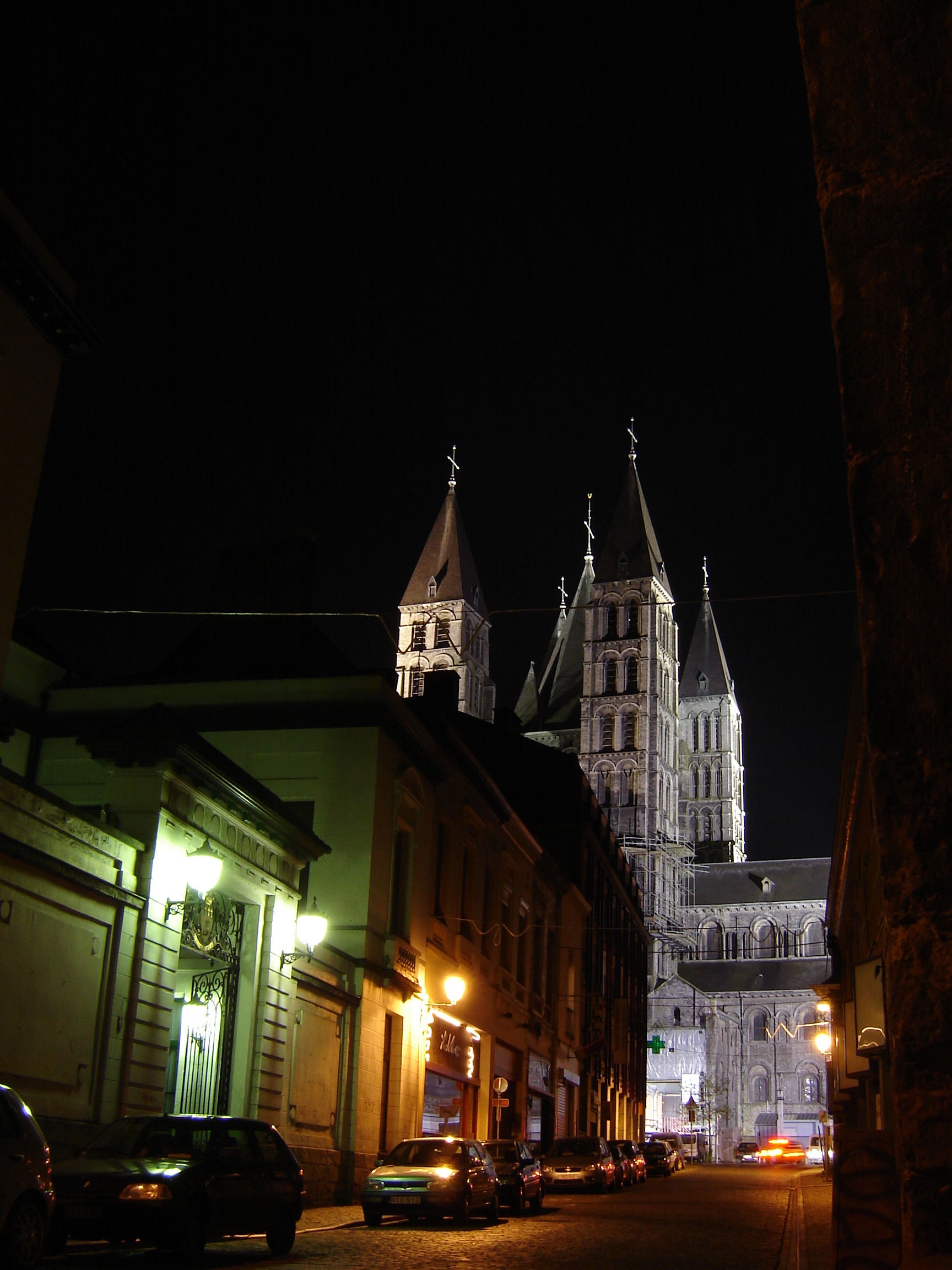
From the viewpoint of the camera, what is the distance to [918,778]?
118 inches

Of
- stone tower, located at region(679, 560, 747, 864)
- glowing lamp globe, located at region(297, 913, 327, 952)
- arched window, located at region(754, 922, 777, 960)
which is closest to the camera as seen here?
glowing lamp globe, located at region(297, 913, 327, 952)

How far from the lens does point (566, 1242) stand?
14.9 m

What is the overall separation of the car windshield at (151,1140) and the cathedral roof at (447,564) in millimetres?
108131

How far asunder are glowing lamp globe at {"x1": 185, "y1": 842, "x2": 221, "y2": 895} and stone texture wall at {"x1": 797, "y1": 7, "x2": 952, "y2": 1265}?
521 inches

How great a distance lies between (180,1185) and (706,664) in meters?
130

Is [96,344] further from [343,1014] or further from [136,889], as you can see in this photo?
[343,1014]

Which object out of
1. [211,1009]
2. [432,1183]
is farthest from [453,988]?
[211,1009]

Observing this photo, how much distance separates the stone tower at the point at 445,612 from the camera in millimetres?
119188

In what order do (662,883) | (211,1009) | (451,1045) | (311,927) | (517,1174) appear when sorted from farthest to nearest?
(662,883) < (451,1045) < (517,1174) < (311,927) < (211,1009)

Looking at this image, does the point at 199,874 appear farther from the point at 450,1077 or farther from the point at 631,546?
the point at 631,546

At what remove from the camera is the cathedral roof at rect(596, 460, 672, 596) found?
114750 millimetres

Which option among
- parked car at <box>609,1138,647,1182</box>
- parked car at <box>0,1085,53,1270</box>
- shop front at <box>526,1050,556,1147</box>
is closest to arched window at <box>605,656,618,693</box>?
shop front at <box>526,1050,556,1147</box>

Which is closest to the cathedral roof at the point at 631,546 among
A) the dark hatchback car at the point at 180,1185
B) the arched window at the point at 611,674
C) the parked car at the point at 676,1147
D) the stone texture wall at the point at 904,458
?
the arched window at the point at 611,674

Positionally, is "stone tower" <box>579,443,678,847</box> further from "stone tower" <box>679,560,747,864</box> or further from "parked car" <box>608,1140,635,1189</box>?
"parked car" <box>608,1140,635,1189</box>
